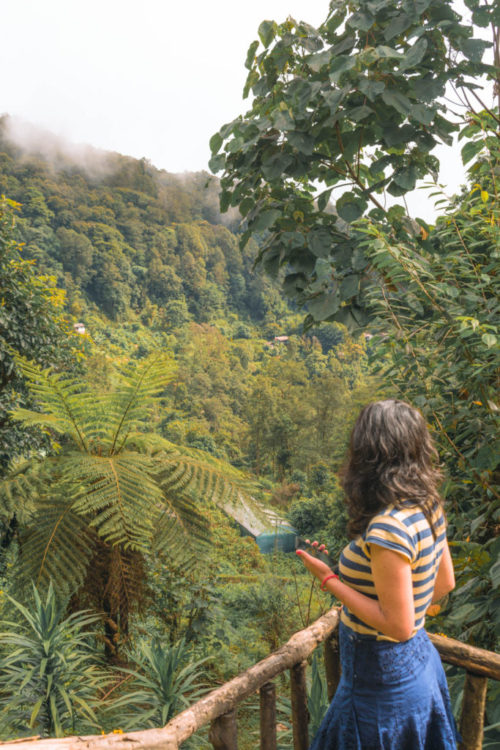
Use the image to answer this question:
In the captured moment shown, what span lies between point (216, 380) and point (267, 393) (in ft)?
25.8

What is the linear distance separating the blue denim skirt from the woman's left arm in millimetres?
83

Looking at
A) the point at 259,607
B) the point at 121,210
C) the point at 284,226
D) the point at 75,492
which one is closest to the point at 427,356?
the point at 284,226

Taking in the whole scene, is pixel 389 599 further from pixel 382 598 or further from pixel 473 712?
pixel 473 712

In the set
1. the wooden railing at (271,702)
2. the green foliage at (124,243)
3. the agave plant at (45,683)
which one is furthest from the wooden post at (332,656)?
the green foliage at (124,243)

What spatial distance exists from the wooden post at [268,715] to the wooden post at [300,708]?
0.12 meters

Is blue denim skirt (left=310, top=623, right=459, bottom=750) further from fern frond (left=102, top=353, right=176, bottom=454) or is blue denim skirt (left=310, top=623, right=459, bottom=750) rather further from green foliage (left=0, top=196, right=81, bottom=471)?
green foliage (left=0, top=196, right=81, bottom=471)

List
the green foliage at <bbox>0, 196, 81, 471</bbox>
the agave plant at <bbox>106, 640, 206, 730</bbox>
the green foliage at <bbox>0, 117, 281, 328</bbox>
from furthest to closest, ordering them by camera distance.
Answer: the green foliage at <bbox>0, 117, 281, 328</bbox>, the green foliage at <bbox>0, 196, 81, 471</bbox>, the agave plant at <bbox>106, 640, 206, 730</bbox>

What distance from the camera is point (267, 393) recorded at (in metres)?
23.2

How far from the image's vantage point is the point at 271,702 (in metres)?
1.15

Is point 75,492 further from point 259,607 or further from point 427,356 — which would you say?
point 259,607

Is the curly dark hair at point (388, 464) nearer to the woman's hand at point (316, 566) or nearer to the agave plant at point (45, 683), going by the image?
the woman's hand at point (316, 566)

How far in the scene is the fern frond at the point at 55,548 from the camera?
2.14 meters

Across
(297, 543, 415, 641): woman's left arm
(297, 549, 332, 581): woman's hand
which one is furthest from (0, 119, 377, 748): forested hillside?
(297, 543, 415, 641): woman's left arm

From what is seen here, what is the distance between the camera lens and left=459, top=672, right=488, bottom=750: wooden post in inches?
45.3
